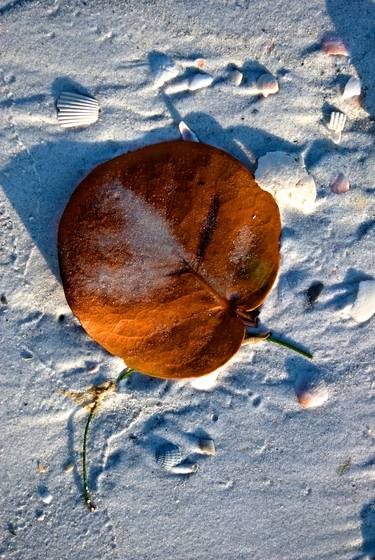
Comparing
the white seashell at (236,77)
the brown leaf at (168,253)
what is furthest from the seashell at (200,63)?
the brown leaf at (168,253)

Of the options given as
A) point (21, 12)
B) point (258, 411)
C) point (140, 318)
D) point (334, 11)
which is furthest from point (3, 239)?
point (334, 11)

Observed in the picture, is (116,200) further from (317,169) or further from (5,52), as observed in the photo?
(317,169)

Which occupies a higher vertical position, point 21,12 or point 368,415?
point 21,12

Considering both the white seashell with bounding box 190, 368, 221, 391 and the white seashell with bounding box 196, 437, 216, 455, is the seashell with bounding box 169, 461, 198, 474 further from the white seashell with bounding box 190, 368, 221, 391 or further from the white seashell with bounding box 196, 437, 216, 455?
the white seashell with bounding box 190, 368, 221, 391

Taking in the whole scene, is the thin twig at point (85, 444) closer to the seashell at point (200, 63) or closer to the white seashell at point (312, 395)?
the white seashell at point (312, 395)

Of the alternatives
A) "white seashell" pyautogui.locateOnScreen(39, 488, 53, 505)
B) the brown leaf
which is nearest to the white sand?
"white seashell" pyautogui.locateOnScreen(39, 488, 53, 505)

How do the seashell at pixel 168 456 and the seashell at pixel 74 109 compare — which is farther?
the seashell at pixel 168 456
